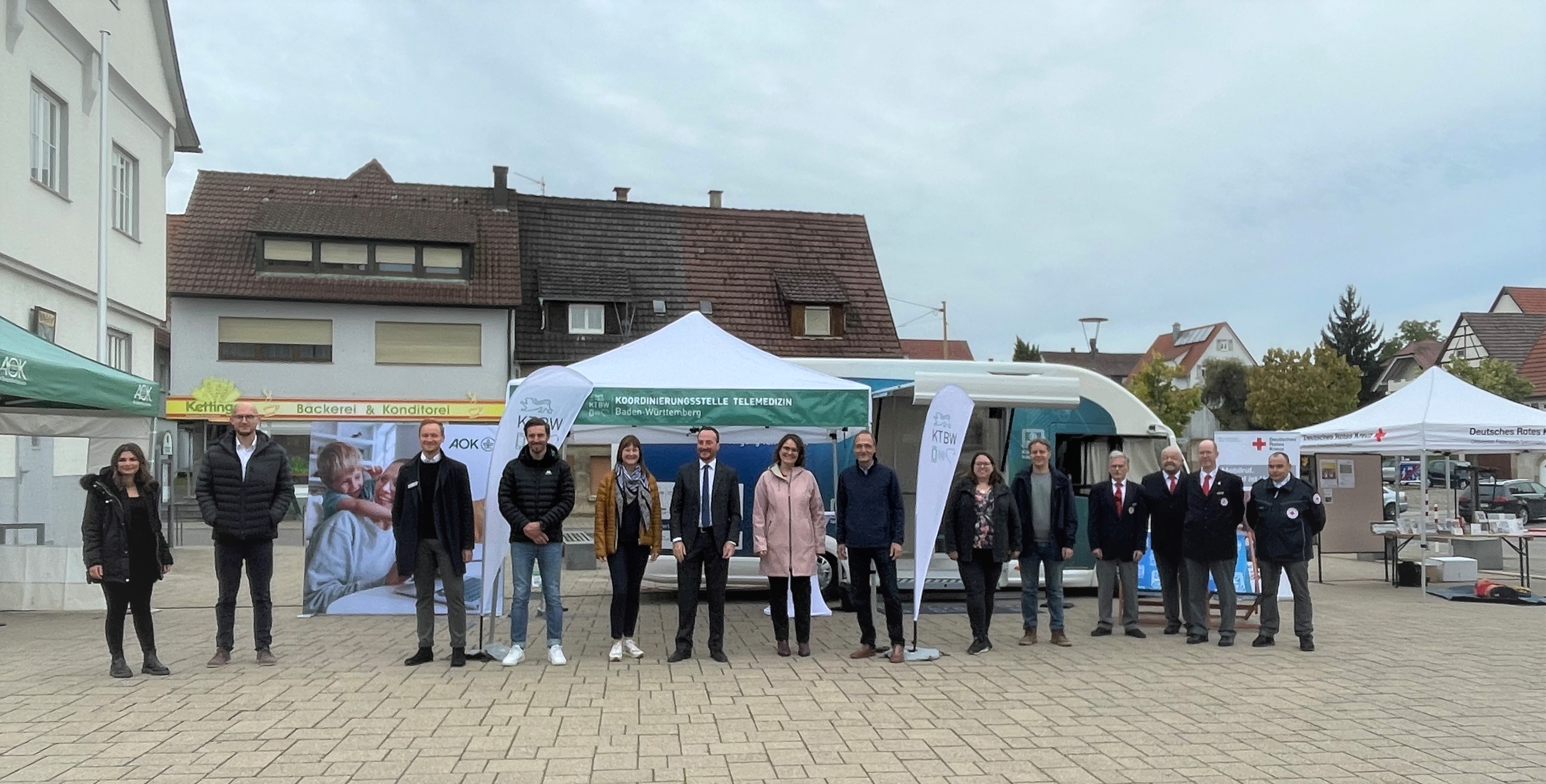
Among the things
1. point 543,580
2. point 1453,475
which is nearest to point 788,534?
point 543,580

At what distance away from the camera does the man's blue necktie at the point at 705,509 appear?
8.72 m

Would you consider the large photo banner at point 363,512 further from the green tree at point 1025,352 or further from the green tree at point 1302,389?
the green tree at point 1025,352

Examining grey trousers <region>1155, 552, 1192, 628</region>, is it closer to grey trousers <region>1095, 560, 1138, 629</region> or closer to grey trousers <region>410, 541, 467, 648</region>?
grey trousers <region>1095, 560, 1138, 629</region>

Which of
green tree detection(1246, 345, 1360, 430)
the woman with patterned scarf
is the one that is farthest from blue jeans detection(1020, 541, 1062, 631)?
green tree detection(1246, 345, 1360, 430)

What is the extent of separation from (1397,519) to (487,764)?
13.4 metres

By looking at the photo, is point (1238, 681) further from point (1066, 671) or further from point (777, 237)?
point (777, 237)

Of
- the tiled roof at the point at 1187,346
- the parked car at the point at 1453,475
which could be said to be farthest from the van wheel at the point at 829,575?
the tiled roof at the point at 1187,346

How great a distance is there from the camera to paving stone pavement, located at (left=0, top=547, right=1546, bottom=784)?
5477 mm

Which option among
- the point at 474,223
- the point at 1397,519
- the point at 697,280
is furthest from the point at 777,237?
the point at 1397,519

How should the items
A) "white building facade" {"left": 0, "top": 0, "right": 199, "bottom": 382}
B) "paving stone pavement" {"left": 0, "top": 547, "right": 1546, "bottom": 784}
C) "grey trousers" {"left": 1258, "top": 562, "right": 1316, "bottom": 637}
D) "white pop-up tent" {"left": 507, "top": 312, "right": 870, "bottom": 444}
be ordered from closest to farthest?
1. "paving stone pavement" {"left": 0, "top": 547, "right": 1546, "bottom": 784}
2. "white pop-up tent" {"left": 507, "top": 312, "right": 870, "bottom": 444}
3. "grey trousers" {"left": 1258, "top": 562, "right": 1316, "bottom": 637}
4. "white building facade" {"left": 0, "top": 0, "right": 199, "bottom": 382}

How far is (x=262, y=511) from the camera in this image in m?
8.09

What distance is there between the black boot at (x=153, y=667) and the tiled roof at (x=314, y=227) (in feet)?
71.1

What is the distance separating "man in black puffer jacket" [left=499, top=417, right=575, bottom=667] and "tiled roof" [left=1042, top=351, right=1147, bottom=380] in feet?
311

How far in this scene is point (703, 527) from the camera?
8727mm
